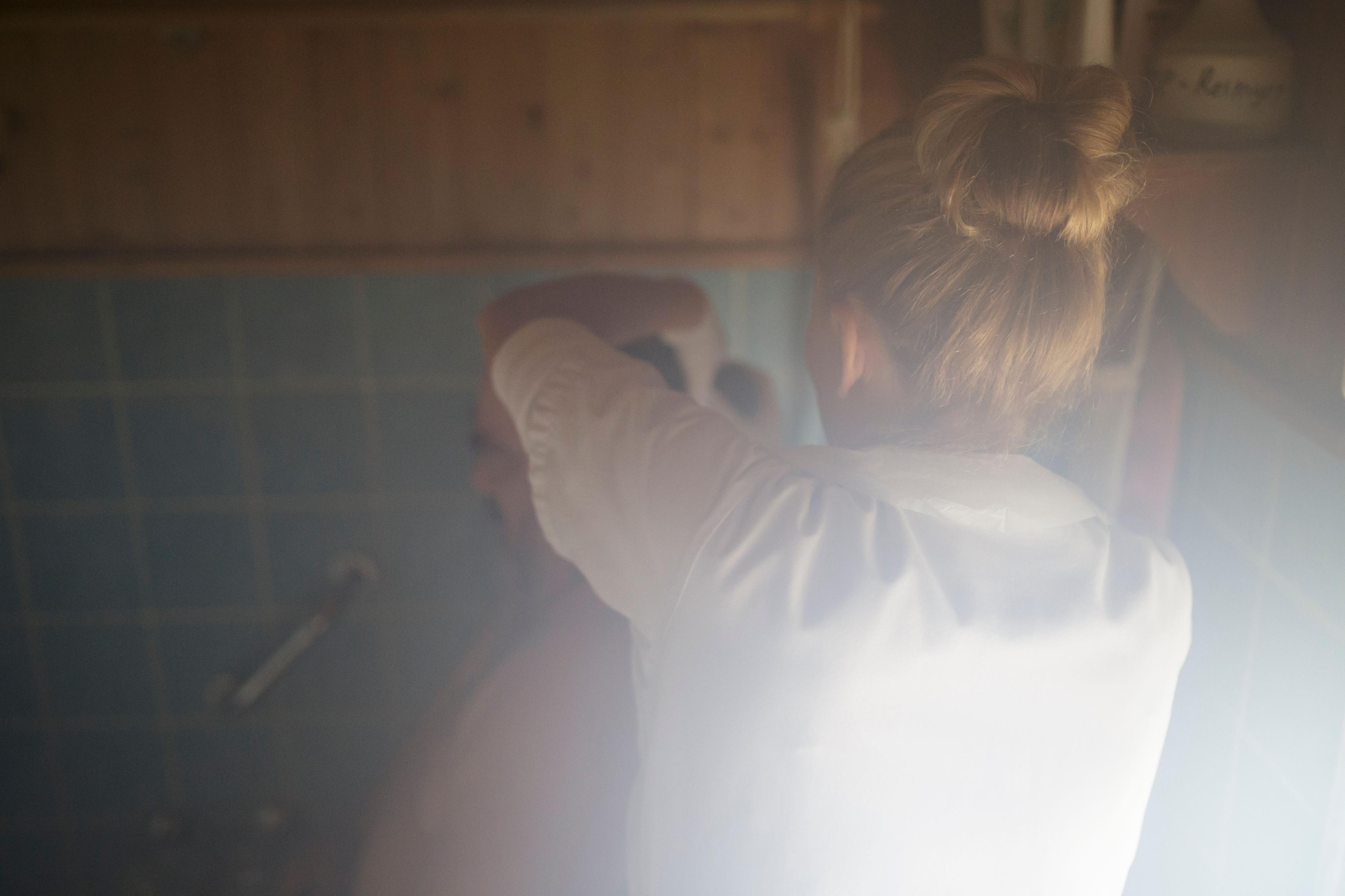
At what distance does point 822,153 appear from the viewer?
86 centimetres

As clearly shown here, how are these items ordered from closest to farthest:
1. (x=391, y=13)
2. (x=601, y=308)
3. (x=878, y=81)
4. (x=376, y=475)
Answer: (x=601, y=308) → (x=878, y=81) → (x=391, y=13) → (x=376, y=475)

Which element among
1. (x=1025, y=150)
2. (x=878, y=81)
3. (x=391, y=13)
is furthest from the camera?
(x=391, y=13)

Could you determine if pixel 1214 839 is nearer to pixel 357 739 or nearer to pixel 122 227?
pixel 357 739

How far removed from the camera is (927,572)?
0.35 meters

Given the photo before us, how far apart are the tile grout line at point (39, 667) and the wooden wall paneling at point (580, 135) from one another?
65 cm

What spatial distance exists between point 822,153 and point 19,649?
3.40 feet

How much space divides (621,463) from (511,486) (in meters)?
0.19

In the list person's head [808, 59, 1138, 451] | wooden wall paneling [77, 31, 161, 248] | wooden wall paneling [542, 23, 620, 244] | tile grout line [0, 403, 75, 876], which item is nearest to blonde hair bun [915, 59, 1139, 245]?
person's head [808, 59, 1138, 451]

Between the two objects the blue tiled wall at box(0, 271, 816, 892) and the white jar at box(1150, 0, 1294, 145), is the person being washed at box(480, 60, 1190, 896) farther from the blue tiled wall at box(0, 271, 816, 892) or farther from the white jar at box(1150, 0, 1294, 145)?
the blue tiled wall at box(0, 271, 816, 892)

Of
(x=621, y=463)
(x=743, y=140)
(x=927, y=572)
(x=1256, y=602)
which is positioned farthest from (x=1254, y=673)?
(x=743, y=140)

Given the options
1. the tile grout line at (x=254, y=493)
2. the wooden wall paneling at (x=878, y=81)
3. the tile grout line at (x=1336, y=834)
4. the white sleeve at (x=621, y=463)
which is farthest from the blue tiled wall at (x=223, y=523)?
the tile grout line at (x=1336, y=834)

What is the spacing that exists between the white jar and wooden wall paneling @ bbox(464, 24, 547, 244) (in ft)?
2.04

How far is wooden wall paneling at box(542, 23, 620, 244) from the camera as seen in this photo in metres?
0.87

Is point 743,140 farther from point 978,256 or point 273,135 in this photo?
point 978,256
